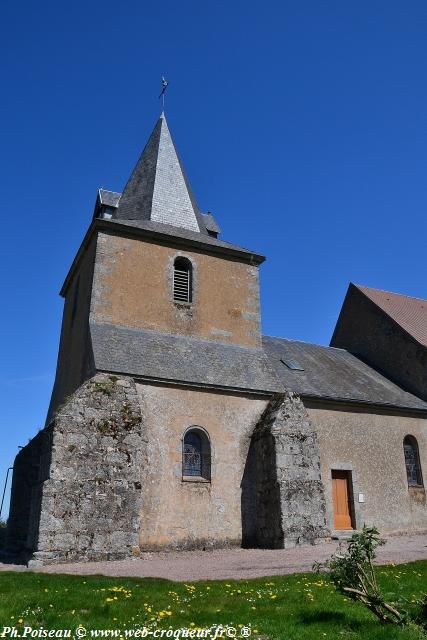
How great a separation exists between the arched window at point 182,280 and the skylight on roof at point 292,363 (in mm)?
4337

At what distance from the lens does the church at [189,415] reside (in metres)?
12.2

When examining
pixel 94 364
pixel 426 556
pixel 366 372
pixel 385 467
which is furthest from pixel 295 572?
pixel 366 372

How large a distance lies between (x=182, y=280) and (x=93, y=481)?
7.74 metres

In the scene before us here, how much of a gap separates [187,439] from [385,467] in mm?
7114

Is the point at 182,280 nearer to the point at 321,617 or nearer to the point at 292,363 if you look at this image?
the point at 292,363

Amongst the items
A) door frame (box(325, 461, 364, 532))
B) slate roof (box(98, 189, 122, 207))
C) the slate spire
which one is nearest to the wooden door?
door frame (box(325, 461, 364, 532))

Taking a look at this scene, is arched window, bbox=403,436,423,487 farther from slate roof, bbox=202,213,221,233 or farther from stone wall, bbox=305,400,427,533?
slate roof, bbox=202,213,221,233

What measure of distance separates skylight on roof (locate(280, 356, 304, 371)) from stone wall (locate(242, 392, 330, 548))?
11.0 ft

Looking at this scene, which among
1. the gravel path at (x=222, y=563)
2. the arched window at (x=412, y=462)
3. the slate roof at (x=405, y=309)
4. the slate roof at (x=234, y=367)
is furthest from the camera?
the slate roof at (x=405, y=309)

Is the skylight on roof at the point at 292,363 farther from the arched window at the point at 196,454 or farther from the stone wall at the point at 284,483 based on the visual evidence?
the arched window at the point at 196,454

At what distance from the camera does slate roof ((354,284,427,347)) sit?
2167cm

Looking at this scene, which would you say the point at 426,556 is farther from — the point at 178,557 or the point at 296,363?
the point at 296,363

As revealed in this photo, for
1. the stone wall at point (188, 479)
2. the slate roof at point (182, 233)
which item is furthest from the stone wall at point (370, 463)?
the slate roof at point (182, 233)

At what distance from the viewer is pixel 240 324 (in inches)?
703
